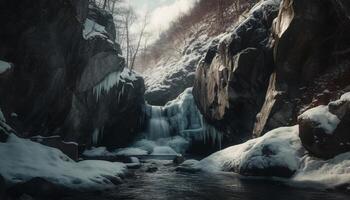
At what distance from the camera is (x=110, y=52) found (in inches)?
1471

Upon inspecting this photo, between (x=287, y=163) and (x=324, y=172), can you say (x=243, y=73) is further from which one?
(x=324, y=172)

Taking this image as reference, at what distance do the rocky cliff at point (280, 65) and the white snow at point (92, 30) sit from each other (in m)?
11.4

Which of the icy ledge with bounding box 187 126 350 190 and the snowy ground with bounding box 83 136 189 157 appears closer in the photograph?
the icy ledge with bounding box 187 126 350 190

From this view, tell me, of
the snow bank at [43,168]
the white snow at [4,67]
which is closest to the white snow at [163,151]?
the snow bank at [43,168]

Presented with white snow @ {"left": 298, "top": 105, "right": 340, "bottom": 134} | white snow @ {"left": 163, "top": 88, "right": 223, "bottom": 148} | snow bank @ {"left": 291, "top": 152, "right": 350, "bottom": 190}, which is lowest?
snow bank @ {"left": 291, "top": 152, "right": 350, "bottom": 190}

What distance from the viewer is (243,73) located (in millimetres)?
31188

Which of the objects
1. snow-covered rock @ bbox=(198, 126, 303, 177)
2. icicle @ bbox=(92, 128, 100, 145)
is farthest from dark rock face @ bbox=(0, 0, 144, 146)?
snow-covered rock @ bbox=(198, 126, 303, 177)

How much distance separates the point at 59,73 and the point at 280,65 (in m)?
15.1

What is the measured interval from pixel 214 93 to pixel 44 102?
17.0 meters

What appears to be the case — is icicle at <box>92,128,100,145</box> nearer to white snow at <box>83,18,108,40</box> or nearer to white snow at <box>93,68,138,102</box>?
white snow at <box>93,68,138,102</box>

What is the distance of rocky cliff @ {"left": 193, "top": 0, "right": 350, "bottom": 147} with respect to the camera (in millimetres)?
23297

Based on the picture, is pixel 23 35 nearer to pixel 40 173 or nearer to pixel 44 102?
pixel 44 102

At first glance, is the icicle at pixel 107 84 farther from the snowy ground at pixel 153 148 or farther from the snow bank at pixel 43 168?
the snow bank at pixel 43 168

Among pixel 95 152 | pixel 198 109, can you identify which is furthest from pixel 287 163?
pixel 198 109
